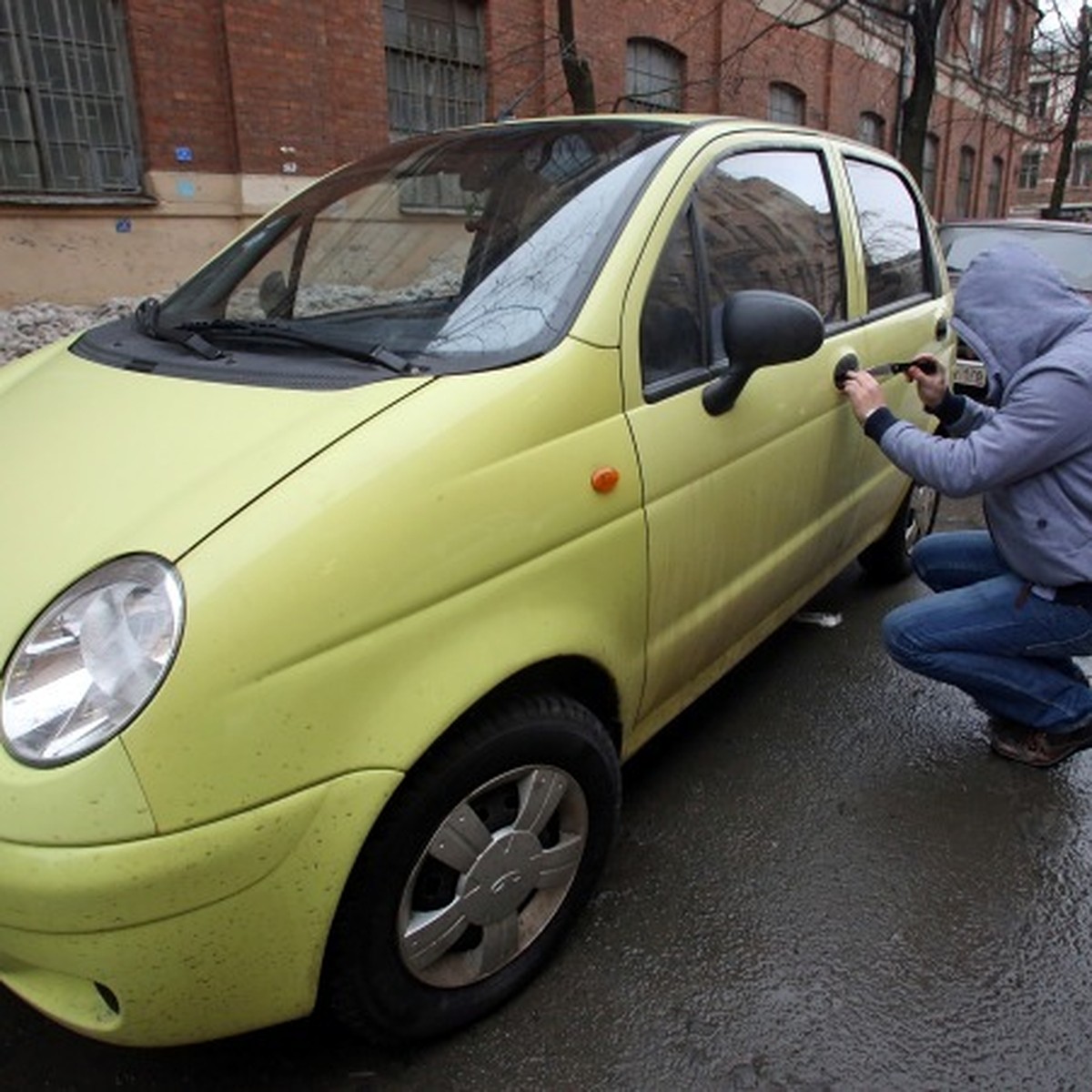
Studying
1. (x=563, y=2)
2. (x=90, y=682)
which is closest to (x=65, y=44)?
(x=563, y=2)

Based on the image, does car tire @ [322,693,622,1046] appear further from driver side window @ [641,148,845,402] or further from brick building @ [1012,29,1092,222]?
brick building @ [1012,29,1092,222]

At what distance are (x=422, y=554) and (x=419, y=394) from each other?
32 cm

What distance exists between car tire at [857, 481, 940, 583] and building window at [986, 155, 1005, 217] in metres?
26.8

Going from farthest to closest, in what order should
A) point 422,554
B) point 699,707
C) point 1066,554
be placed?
point 699,707 < point 1066,554 < point 422,554

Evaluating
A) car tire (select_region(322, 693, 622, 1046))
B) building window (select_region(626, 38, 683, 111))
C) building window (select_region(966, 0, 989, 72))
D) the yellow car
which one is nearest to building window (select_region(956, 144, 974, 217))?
building window (select_region(966, 0, 989, 72))

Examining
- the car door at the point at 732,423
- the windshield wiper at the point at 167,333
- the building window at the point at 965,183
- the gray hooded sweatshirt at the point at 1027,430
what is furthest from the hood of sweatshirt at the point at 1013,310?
the building window at the point at 965,183

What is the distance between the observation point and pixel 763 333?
216 cm

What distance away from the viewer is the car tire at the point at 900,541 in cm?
413

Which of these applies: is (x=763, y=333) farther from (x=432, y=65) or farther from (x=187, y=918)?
(x=432, y=65)

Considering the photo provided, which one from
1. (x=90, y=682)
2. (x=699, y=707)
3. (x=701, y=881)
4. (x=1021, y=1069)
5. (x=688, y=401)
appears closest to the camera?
(x=90, y=682)

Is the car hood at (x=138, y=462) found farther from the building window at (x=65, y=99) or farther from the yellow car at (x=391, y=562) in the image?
the building window at (x=65, y=99)

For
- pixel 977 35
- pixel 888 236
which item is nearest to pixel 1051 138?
pixel 977 35

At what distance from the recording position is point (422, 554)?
5.35 ft

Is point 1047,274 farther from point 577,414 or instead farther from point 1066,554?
point 577,414
